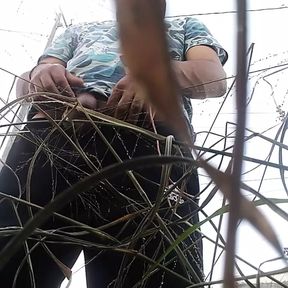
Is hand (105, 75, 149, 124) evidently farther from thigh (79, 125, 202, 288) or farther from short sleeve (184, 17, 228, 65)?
short sleeve (184, 17, 228, 65)

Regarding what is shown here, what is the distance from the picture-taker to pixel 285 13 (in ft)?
1.83

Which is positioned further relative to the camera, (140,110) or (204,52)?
(204,52)

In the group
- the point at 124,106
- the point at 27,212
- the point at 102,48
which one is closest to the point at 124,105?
the point at 124,106

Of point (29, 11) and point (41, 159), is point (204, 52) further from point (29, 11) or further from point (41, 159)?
point (29, 11)

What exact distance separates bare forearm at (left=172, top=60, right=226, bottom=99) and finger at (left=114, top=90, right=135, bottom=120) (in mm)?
45

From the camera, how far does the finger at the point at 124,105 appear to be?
0.36 meters

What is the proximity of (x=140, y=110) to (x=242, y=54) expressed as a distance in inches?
12.5

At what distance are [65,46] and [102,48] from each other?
8 centimetres

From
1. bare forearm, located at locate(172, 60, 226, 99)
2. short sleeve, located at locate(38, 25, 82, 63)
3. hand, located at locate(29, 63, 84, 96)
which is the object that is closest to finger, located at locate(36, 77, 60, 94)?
hand, located at locate(29, 63, 84, 96)

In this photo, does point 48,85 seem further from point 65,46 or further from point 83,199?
point 65,46

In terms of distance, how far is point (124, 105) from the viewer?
0.38 m

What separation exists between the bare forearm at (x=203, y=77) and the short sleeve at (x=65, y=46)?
244 mm

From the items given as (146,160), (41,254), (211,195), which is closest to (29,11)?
(41,254)

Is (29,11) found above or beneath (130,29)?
above
